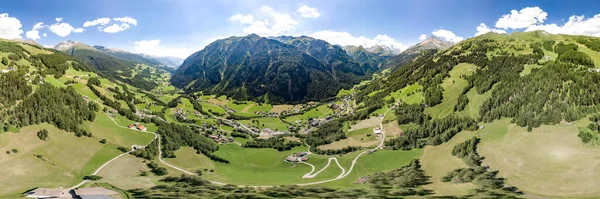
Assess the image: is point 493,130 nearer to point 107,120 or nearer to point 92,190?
point 92,190

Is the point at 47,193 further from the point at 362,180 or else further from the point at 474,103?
the point at 474,103

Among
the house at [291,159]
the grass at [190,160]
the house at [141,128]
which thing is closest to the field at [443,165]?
the house at [291,159]

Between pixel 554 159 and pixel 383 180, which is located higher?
pixel 554 159

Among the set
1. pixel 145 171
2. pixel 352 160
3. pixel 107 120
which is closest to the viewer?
pixel 145 171

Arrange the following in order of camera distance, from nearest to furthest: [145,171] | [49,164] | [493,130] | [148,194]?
[148,194] → [49,164] → [145,171] → [493,130]

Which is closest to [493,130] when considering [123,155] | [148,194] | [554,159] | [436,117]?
[554,159]

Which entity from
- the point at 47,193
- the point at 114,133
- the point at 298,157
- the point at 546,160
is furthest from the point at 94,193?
the point at 546,160
